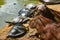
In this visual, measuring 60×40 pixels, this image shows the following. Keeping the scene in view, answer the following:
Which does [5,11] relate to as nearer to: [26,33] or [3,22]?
[3,22]

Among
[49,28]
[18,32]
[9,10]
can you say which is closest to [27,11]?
[9,10]

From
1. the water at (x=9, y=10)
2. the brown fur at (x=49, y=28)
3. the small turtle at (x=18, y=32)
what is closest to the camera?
the brown fur at (x=49, y=28)

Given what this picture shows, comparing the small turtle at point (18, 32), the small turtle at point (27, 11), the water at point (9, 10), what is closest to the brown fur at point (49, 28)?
the small turtle at point (18, 32)

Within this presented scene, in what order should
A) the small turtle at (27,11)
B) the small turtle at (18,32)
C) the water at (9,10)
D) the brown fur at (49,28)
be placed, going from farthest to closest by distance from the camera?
the small turtle at (27,11)
the water at (9,10)
the small turtle at (18,32)
the brown fur at (49,28)

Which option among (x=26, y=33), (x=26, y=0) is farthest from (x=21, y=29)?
(x=26, y=0)

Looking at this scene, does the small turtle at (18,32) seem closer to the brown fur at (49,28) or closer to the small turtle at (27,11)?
the brown fur at (49,28)

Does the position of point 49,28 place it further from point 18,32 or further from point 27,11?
point 27,11

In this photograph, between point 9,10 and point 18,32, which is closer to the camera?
point 18,32

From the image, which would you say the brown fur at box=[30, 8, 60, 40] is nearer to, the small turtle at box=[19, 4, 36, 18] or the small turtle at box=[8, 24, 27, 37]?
the small turtle at box=[8, 24, 27, 37]
